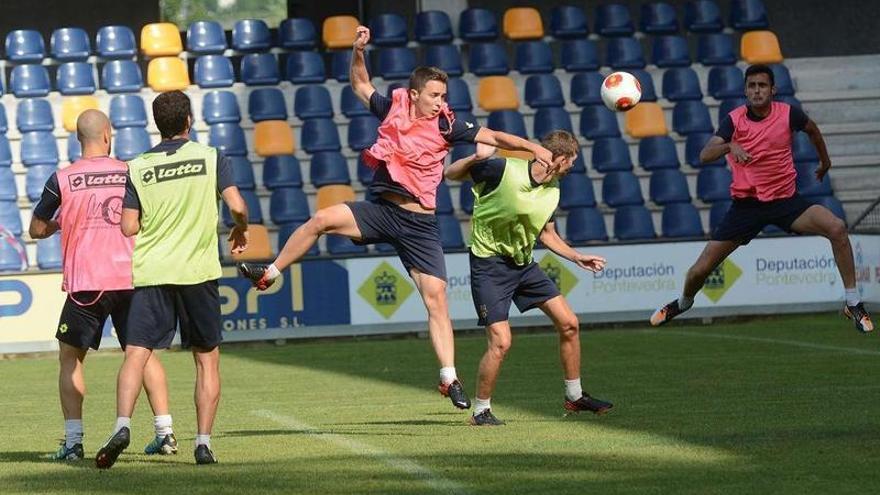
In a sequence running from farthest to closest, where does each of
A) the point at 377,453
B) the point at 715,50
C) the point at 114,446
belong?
the point at 715,50
the point at 377,453
the point at 114,446

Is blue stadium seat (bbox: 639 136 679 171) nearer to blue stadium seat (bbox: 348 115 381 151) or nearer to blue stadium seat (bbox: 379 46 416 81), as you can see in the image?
blue stadium seat (bbox: 379 46 416 81)

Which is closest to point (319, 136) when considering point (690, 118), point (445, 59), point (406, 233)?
point (445, 59)

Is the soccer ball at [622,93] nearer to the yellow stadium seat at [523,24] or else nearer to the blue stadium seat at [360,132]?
the blue stadium seat at [360,132]

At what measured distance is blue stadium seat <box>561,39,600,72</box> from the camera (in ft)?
85.6

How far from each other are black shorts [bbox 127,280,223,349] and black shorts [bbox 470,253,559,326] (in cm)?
254

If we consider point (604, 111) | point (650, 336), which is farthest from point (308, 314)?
point (604, 111)

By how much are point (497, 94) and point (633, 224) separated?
3.22 m

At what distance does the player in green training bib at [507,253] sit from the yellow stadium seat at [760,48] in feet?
51.8

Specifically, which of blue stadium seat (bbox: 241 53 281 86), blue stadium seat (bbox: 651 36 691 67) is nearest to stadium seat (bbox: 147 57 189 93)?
blue stadium seat (bbox: 241 53 281 86)

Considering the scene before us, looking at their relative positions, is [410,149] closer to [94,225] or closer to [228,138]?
[94,225]

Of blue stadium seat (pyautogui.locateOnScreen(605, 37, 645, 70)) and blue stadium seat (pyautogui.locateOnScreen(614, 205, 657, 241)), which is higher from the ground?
blue stadium seat (pyautogui.locateOnScreen(605, 37, 645, 70))

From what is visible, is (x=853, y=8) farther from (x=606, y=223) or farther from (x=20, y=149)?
(x=20, y=149)

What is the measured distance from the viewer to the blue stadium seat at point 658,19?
1063 inches

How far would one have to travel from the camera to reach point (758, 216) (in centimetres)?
1448
